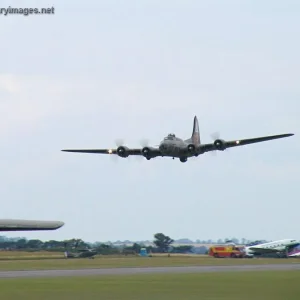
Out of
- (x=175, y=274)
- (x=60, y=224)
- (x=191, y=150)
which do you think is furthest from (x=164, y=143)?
(x=175, y=274)

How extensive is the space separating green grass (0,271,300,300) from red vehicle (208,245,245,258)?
62144 mm

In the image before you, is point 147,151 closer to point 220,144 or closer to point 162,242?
point 220,144

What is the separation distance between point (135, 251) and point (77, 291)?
83.1 m

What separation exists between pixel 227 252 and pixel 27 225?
51516 mm

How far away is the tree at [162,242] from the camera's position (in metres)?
149

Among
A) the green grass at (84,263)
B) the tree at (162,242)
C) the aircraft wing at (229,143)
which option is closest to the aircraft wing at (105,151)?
the aircraft wing at (229,143)

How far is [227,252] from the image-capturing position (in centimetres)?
11769

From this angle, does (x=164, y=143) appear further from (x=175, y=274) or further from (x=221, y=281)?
(x=221, y=281)

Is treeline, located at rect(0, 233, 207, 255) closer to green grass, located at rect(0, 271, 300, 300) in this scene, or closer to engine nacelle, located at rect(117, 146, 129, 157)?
engine nacelle, located at rect(117, 146, 129, 157)

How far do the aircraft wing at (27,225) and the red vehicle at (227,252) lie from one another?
4681cm

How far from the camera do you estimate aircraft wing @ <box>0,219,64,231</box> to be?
6994cm

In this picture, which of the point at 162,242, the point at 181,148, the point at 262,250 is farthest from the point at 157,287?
the point at 162,242

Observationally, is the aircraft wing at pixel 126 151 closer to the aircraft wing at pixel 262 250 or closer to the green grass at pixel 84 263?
the green grass at pixel 84 263

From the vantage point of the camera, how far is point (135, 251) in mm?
124312
